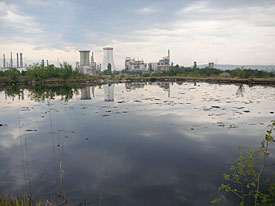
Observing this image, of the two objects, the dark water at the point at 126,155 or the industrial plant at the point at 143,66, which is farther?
the industrial plant at the point at 143,66

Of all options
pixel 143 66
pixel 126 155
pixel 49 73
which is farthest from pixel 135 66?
pixel 126 155

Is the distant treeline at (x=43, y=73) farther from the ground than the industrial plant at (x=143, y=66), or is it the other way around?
the industrial plant at (x=143, y=66)

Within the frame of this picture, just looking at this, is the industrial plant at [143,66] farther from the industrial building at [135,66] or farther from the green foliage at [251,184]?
the green foliage at [251,184]

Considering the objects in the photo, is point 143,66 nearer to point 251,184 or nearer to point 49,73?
point 49,73

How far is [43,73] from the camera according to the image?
2015 inches

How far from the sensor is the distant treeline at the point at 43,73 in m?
50.1

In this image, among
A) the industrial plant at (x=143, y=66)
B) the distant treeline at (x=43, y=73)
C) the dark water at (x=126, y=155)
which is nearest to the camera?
the dark water at (x=126, y=155)

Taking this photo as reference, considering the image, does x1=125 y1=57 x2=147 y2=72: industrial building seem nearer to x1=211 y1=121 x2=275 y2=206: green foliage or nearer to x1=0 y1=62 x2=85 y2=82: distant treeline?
x1=0 y1=62 x2=85 y2=82: distant treeline

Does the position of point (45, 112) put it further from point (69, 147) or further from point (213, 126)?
point (213, 126)

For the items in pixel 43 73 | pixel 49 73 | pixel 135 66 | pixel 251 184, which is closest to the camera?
pixel 251 184

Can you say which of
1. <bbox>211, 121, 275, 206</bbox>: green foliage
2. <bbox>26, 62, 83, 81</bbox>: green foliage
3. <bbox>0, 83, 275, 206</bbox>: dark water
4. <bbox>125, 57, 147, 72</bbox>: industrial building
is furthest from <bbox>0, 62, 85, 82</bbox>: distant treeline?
<bbox>125, 57, 147, 72</bbox>: industrial building

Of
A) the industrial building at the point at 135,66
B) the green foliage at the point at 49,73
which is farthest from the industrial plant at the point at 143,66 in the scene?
the green foliage at the point at 49,73

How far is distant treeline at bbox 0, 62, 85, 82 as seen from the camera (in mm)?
50125

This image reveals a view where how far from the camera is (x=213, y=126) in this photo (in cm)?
1098
